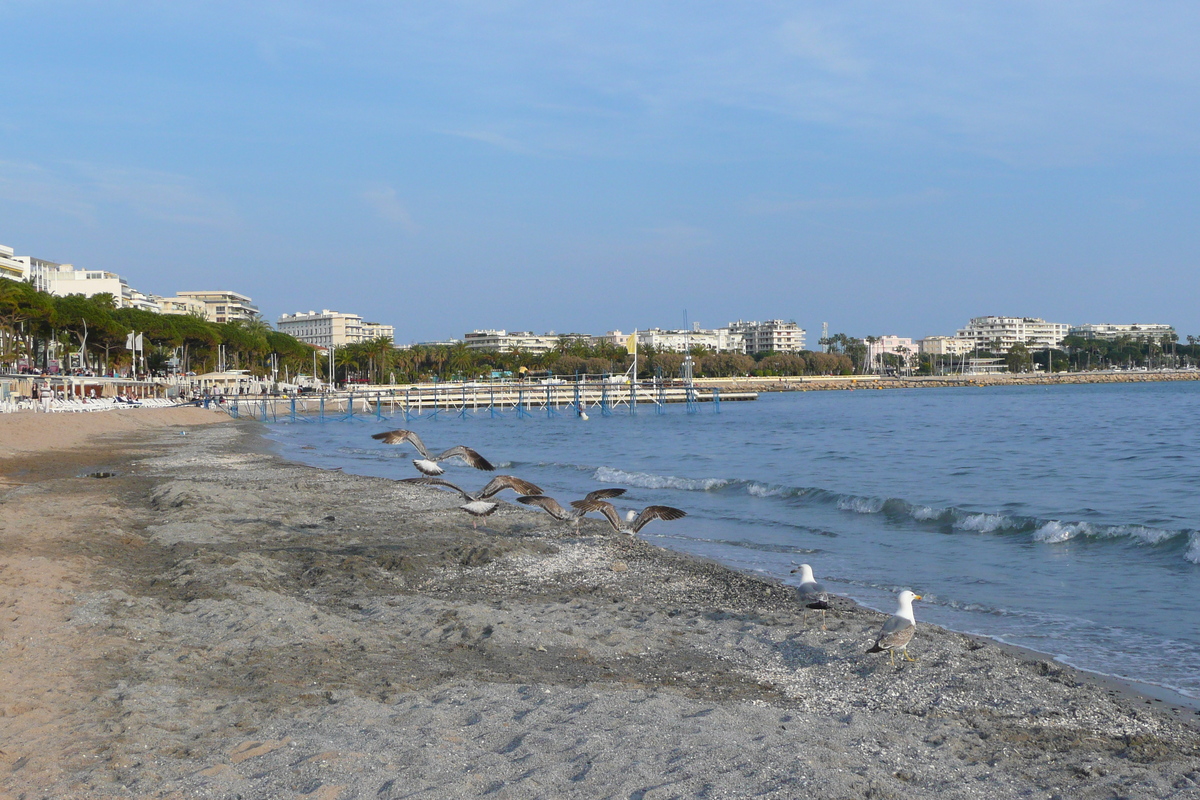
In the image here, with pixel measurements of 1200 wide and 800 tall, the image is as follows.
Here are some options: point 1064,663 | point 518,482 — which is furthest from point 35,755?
point 518,482

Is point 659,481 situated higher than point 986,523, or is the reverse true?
point 986,523

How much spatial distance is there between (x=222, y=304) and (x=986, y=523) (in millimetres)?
176735

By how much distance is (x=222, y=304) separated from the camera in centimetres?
17350

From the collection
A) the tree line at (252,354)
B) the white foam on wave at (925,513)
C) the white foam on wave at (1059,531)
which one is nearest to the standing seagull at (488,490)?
the white foam on wave at (925,513)

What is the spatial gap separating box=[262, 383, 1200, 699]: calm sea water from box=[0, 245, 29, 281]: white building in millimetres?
81991

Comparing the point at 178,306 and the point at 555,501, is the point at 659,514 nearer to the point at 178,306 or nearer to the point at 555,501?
the point at 555,501

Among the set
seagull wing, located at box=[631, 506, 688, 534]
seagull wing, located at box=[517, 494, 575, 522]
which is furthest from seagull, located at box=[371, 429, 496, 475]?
seagull wing, located at box=[631, 506, 688, 534]

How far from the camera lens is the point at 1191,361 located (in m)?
198

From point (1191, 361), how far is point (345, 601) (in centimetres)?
22765

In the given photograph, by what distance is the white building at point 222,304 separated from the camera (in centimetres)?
17150

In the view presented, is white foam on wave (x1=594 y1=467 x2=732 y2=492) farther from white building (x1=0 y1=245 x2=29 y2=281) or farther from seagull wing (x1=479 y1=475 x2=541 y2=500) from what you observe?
white building (x1=0 y1=245 x2=29 y2=281)

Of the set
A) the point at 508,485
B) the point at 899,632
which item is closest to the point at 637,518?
the point at 508,485

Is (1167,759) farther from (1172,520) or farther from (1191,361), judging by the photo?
(1191,361)

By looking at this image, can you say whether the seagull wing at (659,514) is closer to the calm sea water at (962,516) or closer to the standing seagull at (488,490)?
the calm sea water at (962,516)
